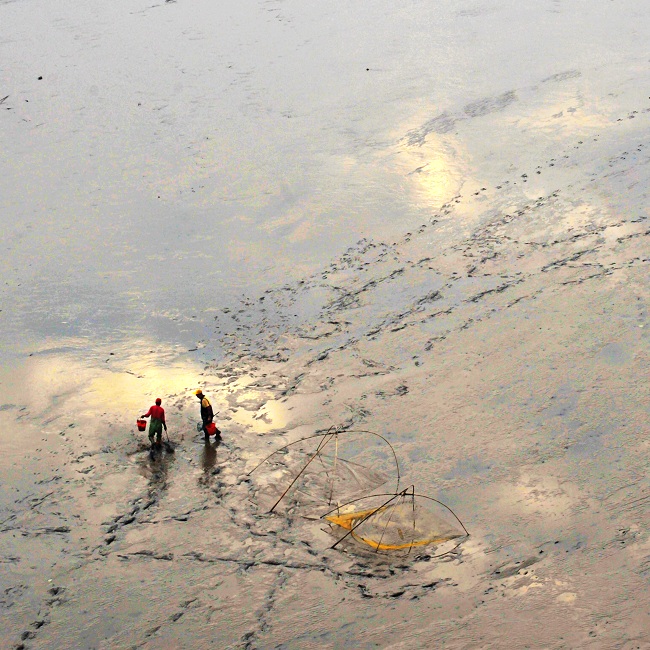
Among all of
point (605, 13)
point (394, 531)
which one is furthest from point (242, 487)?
point (605, 13)

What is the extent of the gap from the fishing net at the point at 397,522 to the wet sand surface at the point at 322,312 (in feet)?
0.69

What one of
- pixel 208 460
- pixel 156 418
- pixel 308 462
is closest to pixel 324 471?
pixel 308 462

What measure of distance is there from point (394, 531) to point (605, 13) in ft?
61.3

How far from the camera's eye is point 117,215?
1816 centimetres

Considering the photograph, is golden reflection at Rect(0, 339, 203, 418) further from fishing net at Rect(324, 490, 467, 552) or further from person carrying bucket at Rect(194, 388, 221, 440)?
fishing net at Rect(324, 490, 467, 552)

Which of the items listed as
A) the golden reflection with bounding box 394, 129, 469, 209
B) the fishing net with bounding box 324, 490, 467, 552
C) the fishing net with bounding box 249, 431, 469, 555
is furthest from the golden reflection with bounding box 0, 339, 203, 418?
the golden reflection with bounding box 394, 129, 469, 209

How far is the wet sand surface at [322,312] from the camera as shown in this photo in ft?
34.8

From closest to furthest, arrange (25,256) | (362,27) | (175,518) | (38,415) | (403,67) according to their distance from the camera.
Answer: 1. (175,518)
2. (38,415)
3. (25,256)
4. (403,67)
5. (362,27)

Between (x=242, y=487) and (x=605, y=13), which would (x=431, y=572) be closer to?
(x=242, y=487)

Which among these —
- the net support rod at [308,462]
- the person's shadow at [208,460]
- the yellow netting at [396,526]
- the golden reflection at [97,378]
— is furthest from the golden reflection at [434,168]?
the yellow netting at [396,526]

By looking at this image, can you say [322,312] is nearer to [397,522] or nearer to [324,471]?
[324,471]

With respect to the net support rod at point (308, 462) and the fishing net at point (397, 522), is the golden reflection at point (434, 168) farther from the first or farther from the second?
the fishing net at point (397, 522)

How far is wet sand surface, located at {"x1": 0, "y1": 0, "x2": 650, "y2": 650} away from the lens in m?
10.6

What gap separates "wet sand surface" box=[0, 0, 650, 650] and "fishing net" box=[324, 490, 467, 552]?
0.21m
